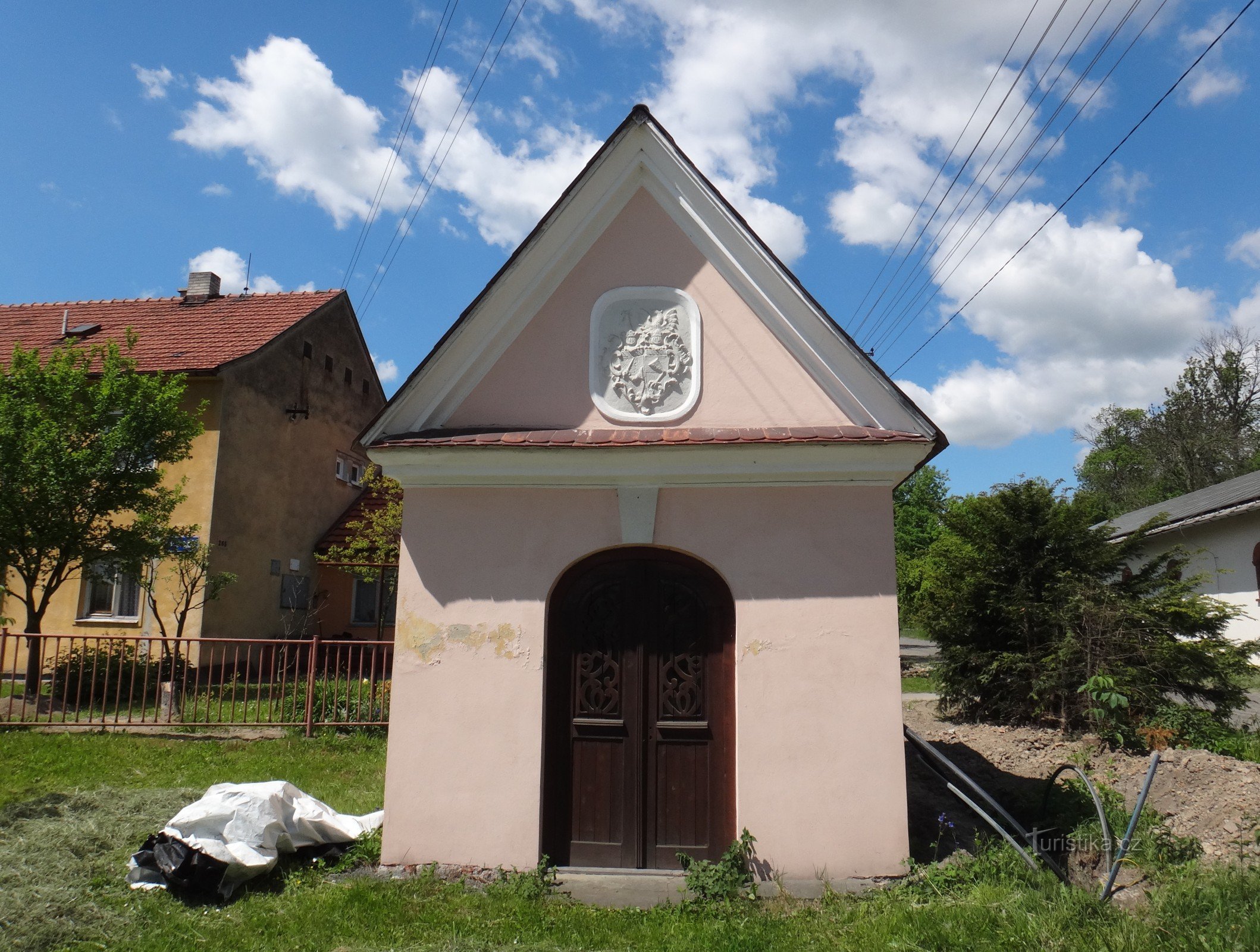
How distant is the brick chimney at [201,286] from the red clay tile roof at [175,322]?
6.4 inches

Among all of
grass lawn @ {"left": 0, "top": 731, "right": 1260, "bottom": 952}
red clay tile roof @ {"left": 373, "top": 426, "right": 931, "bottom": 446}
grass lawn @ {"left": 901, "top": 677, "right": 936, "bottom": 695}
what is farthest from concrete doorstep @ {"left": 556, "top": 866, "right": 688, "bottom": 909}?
grass lawn @ {"left": 901, "top": 677, "right": 936, "bottom": 695}

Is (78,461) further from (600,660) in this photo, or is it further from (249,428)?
(600,660)

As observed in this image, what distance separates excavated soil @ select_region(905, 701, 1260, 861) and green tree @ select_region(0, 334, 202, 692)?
1172cm

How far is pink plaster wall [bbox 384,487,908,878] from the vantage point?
5547mm

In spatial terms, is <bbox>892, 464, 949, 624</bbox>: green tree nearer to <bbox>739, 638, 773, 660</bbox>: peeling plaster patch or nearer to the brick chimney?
<bbox>739, 638, 773, 660</bbox>: peeling plaster patch

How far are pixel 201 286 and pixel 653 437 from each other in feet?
60.3

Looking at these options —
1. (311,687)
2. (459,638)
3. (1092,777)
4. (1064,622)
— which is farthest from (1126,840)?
(311,687)

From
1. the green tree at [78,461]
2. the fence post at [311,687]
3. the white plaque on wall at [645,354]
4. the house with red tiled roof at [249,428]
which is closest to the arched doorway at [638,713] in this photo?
the white plaque on wall at [645,354]

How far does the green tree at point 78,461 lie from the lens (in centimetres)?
1185

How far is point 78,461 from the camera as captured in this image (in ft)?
39.1

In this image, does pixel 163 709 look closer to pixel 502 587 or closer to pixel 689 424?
pixel 502 587

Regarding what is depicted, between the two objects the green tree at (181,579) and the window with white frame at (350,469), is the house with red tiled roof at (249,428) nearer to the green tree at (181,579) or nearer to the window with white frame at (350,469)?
the window with white frame at (350,469)

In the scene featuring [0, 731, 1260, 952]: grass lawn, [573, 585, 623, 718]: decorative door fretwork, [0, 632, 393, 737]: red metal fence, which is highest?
[573, 585, 623, 718]: decorative door fretwork

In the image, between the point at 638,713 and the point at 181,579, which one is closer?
the point at 638,713
